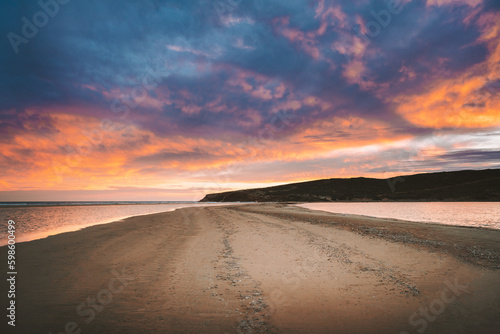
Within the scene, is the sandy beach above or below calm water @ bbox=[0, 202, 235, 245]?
below

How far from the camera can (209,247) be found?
13.4 m

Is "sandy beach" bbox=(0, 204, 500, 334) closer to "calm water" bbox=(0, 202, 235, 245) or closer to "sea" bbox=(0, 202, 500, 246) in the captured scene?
"calm water" bbox=(0, 202, 235, 245)

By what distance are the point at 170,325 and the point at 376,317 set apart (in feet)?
16.8

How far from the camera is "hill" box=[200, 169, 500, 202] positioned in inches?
5207

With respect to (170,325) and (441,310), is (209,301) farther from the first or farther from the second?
(441,310)

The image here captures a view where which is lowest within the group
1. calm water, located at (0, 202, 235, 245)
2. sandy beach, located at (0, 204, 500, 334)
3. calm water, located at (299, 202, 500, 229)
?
Answer: calm water, located at (299, 202, 500, 229)

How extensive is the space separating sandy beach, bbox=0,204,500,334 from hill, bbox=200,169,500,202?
152m

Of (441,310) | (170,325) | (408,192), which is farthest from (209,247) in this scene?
(408,192)

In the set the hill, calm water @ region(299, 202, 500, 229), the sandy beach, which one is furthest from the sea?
the hill

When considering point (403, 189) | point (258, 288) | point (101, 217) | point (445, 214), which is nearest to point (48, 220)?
point (101, 217)

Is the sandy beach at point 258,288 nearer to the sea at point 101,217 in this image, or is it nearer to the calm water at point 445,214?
the sea at point 101,217

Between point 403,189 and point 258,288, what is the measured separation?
629 ft

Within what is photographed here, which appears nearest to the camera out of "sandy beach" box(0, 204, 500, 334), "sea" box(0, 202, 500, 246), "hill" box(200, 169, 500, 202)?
"sandy beach" box(0, 204, 500, 334)

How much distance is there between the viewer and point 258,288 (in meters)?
7.73
